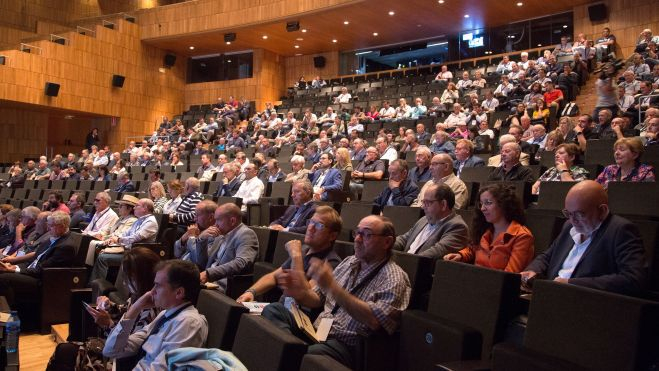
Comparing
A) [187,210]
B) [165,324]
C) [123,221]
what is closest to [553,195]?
[165,324]

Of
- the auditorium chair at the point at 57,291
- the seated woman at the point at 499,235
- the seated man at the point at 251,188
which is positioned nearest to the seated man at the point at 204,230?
the auditorium chair at the point at 57,291

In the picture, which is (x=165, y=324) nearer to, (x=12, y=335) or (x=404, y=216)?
(x=12, y=335)

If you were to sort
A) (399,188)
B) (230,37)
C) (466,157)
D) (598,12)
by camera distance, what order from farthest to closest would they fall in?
(230,37), (598,12), (466,157), (399,188)

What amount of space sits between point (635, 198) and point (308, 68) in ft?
38.8

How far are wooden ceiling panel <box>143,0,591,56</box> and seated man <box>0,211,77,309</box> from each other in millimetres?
7622

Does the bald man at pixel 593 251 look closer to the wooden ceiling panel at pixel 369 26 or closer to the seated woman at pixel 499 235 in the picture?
the seated woman at pixel 499 235

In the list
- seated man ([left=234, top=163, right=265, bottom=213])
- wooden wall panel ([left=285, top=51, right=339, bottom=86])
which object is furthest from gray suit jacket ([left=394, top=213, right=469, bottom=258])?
wooden wall panel ([left=285, top=51, right=339, bottom=86])

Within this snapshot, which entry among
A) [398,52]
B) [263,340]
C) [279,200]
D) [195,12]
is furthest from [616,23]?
[263,340]

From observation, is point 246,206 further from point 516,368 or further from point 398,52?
point 398,52

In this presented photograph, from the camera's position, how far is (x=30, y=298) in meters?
3.29

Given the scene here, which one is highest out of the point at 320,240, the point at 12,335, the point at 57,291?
the point at 320,240

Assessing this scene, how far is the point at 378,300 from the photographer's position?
1640 millimetres

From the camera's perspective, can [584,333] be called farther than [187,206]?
No

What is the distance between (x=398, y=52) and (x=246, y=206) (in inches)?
358
